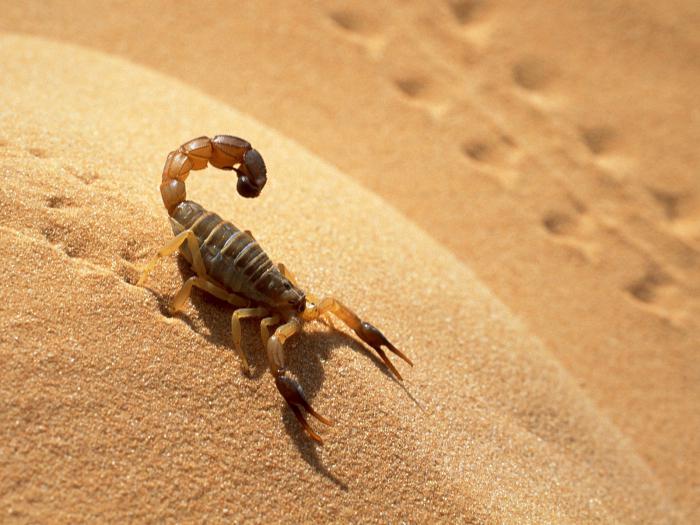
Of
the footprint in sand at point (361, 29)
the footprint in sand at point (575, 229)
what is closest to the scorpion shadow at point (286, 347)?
the footprint in sand at point (575, 229)

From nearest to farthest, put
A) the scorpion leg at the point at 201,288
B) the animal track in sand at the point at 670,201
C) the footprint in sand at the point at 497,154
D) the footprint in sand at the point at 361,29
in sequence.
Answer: the scorpion leg at the point at 201,288 → the footprint in sand at the point at 497,154 → the animal track in sand at the point at 670,201 → the footprint in sand at the point at 361,29

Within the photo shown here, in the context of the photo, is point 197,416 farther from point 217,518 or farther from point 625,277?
point 625,277

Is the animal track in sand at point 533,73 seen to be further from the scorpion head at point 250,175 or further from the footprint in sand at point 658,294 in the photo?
the scorpion head at point 250,175

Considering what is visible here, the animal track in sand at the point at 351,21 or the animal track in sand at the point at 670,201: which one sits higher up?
the animal track in sand at the point at 670,201

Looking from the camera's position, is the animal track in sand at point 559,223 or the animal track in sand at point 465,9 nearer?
the animal track in sand at point 559,223

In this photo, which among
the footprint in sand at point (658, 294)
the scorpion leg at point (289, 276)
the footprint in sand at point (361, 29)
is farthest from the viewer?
the footprint in sand at point (361, 29)

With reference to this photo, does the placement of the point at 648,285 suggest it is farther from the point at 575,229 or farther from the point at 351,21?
the point at 351,21

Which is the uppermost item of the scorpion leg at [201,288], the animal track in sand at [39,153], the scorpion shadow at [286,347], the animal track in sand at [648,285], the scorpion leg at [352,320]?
the animal track in sand at [648,285]

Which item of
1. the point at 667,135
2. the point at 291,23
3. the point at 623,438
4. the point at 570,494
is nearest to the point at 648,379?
the point at 623,438

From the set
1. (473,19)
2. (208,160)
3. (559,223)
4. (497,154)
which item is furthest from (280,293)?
(473,19)
